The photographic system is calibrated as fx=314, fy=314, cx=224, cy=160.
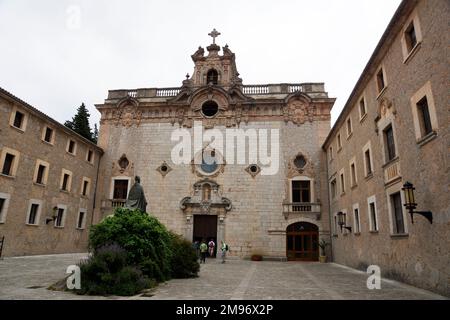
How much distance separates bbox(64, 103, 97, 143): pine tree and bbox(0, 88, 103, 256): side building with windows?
51.2ft

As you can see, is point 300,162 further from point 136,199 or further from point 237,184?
point 136,199

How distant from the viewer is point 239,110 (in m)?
27.0

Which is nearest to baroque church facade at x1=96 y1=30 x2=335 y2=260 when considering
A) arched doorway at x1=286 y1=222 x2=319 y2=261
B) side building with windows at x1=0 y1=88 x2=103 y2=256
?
arched doorway at x1=286 y1=222 x2=319 y2=261

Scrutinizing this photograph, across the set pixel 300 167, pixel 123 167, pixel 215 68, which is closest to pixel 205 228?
pixel 123 167

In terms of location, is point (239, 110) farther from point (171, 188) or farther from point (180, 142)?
Result: point (171, 188)

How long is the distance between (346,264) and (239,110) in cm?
1455

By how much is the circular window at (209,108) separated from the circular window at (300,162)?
8149 mm

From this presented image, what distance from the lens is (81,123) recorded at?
1618 inches

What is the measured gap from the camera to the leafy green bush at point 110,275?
8609 mm

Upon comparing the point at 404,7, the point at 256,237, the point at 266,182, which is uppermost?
the point at 404,7

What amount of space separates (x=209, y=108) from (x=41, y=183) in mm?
14308

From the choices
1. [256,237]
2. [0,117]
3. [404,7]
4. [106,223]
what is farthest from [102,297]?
[256,237]

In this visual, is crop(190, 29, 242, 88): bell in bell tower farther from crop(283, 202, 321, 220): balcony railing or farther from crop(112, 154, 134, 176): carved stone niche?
crop(283, 202, 321, 220): balcony railing
